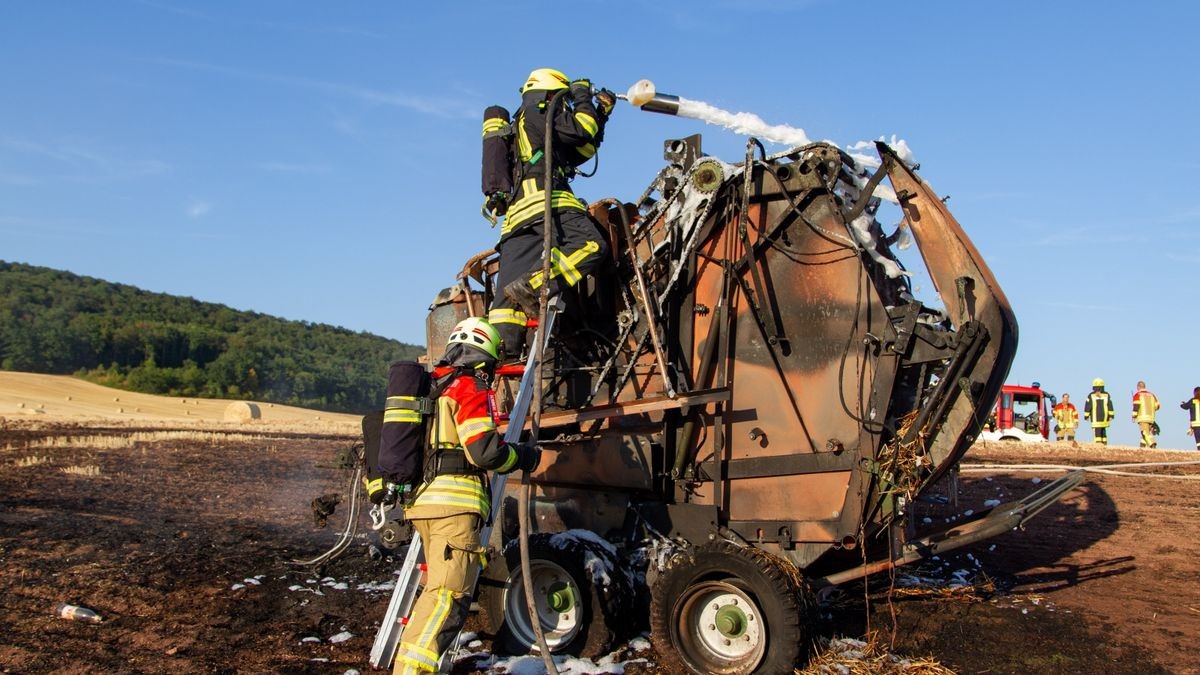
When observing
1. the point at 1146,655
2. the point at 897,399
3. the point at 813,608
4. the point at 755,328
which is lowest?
the point at 1146,655

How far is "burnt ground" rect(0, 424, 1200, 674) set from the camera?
5.61m

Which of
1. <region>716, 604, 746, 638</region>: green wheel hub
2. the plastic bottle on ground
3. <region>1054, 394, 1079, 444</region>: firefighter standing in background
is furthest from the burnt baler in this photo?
<region>1054, 394, 1079, 444</region>: firefighter standing in background

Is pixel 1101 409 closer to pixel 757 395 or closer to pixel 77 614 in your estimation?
pixel 757 395

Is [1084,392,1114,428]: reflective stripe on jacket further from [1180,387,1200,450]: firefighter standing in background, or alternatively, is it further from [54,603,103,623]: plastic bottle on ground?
[54,603,103,623]: plastic bottle on ground

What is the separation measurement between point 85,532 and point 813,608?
6.60 metres

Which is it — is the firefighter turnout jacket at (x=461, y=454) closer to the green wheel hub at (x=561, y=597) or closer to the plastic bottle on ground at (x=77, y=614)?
the green wheel hub at (x=561, y=597)

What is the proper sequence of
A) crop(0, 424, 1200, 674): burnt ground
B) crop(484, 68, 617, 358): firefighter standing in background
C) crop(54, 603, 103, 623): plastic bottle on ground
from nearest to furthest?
crop(0, 424, 1200, 674): burnt ground < crop(54, 603, 103, 623): plastic bottle on ground < crop(484, 68, 617, 358): firefighter standing in background

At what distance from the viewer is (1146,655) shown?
18.7 ft

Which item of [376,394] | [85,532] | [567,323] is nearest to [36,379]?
[376,394]

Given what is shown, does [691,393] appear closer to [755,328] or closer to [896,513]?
[755,328]

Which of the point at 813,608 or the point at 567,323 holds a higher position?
the point at 567,323

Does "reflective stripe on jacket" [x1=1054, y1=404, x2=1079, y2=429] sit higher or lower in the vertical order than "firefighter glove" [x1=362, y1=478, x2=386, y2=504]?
higher

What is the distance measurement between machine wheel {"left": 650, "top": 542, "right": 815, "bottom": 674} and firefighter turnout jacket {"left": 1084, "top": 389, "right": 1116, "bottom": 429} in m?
20.0

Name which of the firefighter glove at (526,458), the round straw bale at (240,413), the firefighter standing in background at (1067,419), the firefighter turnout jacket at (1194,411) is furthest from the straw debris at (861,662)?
the round straw bale at (240,413)
